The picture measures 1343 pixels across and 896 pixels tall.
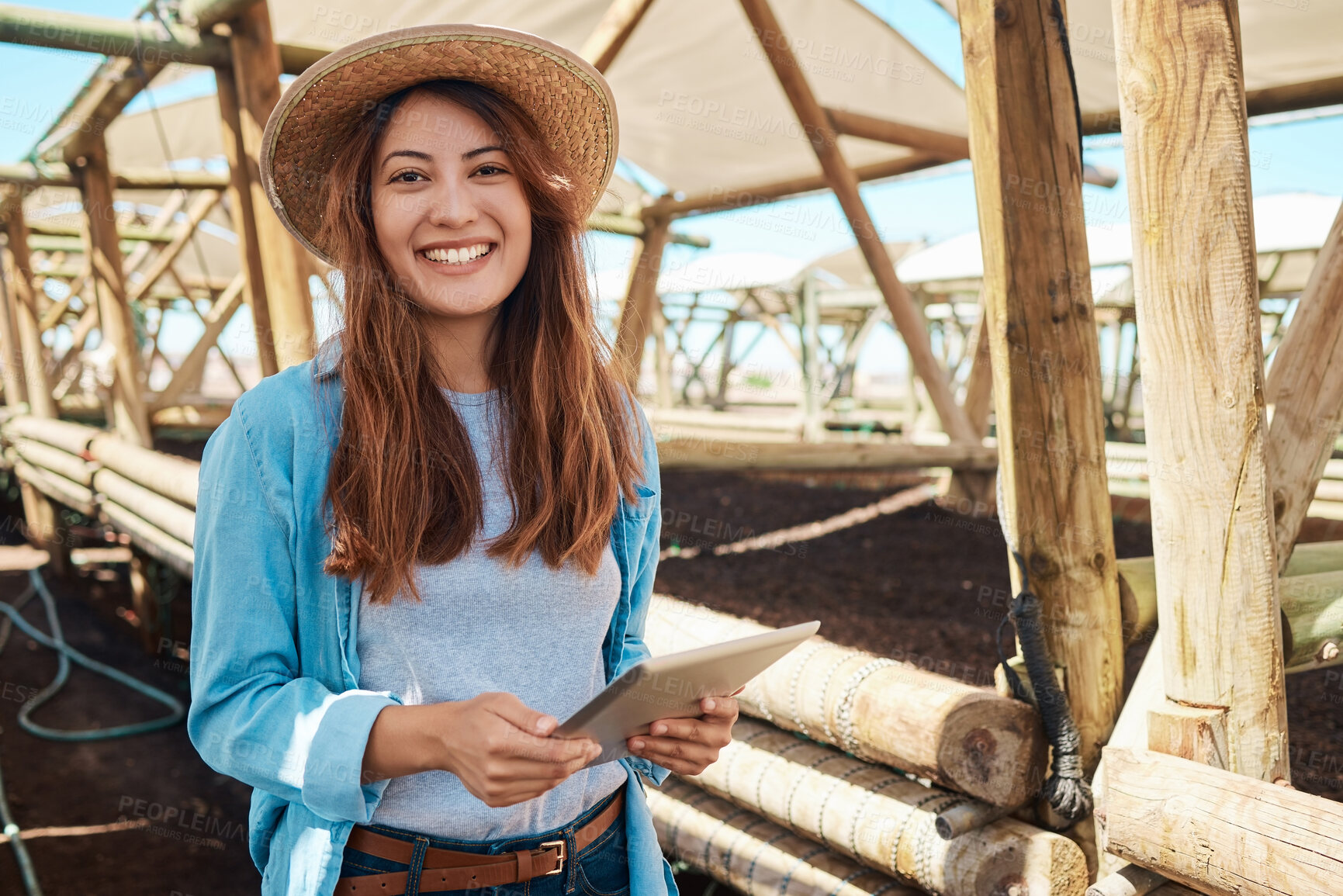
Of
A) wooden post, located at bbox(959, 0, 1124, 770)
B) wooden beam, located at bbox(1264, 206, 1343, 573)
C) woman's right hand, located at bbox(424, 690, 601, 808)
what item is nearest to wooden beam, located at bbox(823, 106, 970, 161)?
wooden post, located at bbox(959, 0, 1124, 770)

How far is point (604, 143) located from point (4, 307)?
1040 cm

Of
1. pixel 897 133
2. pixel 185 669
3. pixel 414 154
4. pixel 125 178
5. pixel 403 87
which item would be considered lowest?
pixel 185 669

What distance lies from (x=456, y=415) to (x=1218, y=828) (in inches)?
60.8

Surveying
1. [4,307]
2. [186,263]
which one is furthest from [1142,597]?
[186,263]

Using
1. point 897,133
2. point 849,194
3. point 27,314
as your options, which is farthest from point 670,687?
point 27,314

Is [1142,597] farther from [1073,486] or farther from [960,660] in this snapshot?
[960,660]

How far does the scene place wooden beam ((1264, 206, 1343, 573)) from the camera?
2186 mm

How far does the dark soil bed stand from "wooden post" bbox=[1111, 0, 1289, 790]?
1.73m

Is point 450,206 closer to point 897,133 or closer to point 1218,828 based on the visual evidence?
point 1218,828

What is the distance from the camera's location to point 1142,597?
7.91 ft

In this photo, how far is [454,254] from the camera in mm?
1437

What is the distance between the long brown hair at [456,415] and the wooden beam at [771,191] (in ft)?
17.6

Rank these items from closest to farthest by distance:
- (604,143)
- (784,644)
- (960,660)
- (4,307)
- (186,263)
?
(784,644) → (604,143) → (960,660) → (4,307) → (186,263)

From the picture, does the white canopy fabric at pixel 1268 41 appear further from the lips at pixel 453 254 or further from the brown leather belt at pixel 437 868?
the brown leather belt at pixel 437 868
